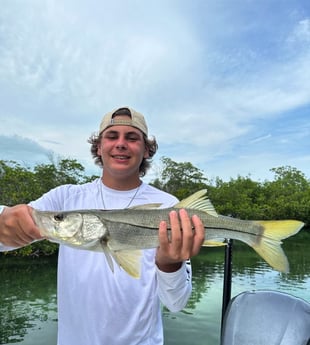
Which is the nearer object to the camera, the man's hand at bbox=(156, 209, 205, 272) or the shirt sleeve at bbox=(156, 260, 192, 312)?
the man's hand at bbox=(156, 209, 205, 272)

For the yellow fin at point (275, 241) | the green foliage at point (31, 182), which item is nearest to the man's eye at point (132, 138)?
the yellow fin at point (275, 241)

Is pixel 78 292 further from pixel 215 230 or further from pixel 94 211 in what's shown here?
pixel 215 230

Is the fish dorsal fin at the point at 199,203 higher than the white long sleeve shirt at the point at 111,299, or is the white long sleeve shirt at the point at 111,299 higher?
the fish dorsal fin at the point at 199,203

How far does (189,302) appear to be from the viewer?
15992 mm

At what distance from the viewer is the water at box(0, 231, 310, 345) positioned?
12055 millimetres

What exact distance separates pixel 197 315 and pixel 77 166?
48.3 feet

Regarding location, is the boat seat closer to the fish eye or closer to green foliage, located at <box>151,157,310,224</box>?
the fish eye

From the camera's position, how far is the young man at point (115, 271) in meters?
2.15

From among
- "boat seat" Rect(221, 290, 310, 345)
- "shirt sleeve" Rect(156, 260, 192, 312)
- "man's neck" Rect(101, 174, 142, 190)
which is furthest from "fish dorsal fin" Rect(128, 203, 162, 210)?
"boat seat" Rect(221, 290, 310, 345)

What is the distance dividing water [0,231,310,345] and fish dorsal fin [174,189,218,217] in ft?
34.9

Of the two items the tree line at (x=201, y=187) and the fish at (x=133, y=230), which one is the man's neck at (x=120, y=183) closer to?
the fish at (x=133, y=230)

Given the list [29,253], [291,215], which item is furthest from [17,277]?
[291,215]

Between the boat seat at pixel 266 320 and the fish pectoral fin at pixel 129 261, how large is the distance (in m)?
0.78

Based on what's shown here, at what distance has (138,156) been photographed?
8.83ft
